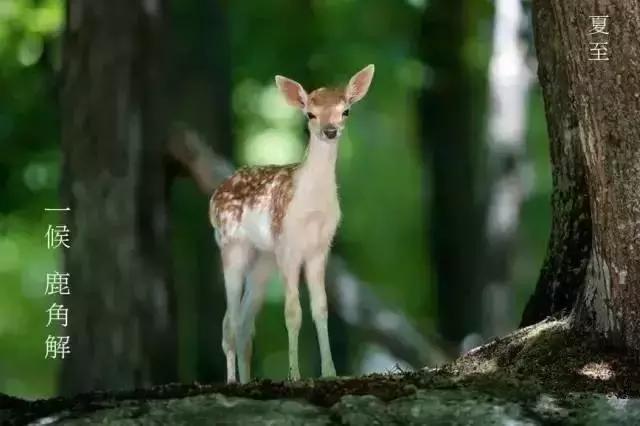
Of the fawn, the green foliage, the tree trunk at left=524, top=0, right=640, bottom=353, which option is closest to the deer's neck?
the fawn

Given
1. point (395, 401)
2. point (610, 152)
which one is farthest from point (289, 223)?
point (610, 152)

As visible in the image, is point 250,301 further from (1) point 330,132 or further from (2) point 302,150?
(2) point 302,150

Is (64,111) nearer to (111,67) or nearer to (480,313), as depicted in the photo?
(111,67)

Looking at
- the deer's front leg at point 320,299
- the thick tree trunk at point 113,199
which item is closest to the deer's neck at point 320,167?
the deer's front leg at point 320,299

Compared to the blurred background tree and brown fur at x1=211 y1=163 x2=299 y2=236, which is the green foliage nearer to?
the blurred background tree

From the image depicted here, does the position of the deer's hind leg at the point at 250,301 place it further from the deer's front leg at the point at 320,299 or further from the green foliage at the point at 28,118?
the green foliage at the point at 28,118

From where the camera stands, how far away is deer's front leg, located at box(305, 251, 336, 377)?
3826mm

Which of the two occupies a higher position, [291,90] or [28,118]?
[28,118]

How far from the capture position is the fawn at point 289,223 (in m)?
3.74

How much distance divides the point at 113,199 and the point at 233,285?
1.78 meters

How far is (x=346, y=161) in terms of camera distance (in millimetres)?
9383

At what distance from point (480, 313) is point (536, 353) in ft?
12.3

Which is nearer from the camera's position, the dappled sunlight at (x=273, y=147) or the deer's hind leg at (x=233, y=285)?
the deer's hind leg at (x=233, y=285)

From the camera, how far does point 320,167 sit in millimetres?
3740
